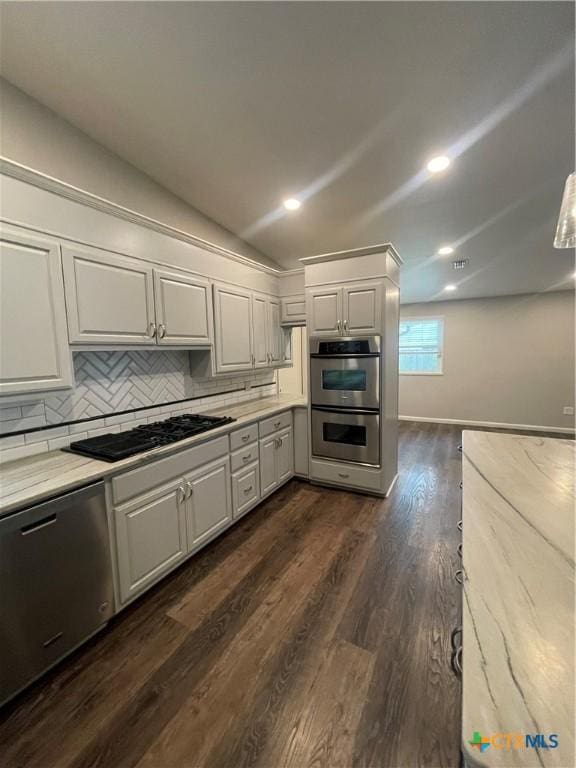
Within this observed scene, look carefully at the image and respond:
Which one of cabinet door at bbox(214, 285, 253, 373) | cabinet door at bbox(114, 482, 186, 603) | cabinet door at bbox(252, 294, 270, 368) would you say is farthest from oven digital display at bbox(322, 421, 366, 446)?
cabinet door at bbox(114, 482, 186, 603)

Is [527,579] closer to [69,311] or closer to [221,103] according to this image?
[69,311]

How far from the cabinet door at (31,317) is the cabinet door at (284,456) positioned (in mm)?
1997

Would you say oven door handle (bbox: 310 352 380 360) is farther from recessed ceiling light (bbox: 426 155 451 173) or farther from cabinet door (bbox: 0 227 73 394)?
cabinet door (bbox: 0 227 73 394)

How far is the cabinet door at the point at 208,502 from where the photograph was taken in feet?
6.96

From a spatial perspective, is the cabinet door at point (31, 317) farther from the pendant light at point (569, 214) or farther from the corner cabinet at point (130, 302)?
the pendant light at point (569, 214)

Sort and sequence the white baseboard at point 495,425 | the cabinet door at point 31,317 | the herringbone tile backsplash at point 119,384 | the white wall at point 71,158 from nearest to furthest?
the cabinet door at point 31,317 < the white wall at point 71,158 < the herringbone tile backsplash at point 119,384 < the white baseboard at point 495,425

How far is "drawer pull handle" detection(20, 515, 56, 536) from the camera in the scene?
4.17 ft

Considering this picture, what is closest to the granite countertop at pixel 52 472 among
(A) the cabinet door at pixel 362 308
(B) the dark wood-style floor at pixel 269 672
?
(B) the dark wood-style floor at pixel 269 672

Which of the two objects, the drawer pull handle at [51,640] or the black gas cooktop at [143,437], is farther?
the black gas cooktop at [143,437]

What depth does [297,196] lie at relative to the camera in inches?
98.0

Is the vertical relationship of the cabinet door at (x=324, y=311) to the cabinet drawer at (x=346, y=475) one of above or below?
above

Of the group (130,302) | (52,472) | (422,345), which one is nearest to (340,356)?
(130,302)

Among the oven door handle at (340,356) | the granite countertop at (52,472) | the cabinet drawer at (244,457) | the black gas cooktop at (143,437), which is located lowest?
the cabinet drawer at (244,457)

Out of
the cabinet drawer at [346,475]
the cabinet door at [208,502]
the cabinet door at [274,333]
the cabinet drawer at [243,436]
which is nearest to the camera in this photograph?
the cabinet door at [208,502]
